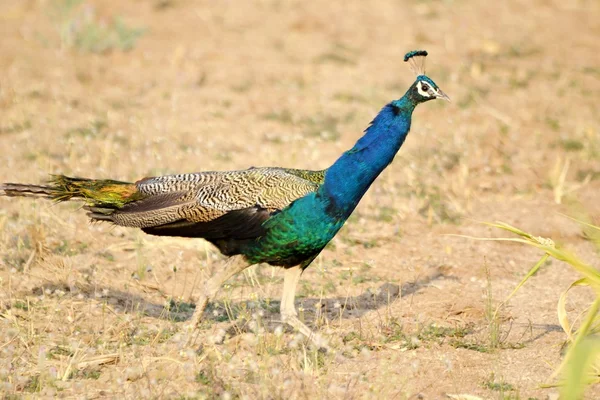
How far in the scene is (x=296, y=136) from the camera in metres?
8.32

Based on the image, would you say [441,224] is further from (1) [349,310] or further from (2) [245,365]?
(2) [245,365]

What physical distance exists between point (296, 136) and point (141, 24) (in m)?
4.53

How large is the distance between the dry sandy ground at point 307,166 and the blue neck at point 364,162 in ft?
2.22

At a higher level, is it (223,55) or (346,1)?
(346,1)

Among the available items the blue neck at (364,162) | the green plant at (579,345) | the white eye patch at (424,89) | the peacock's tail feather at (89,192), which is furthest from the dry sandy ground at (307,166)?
the white eye patch at (424,89)

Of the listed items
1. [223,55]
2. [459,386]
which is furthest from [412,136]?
[459,386]

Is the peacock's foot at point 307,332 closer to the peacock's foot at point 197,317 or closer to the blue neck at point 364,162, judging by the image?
the peacock's foot at point 197,317

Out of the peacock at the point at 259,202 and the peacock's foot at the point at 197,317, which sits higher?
the peacock at the point at 259,202

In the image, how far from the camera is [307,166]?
7871 millimetres

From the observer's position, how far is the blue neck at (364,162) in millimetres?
4832

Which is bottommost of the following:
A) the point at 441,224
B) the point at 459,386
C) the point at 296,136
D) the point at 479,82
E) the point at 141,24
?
the point at 459,386

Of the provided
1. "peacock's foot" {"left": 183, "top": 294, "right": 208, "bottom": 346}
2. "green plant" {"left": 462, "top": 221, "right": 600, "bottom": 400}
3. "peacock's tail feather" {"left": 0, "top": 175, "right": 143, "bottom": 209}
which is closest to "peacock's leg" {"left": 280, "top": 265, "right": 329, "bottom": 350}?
"peacock's foot" {"left": 183, "top": 294, "right": 208, "bottom": 346}

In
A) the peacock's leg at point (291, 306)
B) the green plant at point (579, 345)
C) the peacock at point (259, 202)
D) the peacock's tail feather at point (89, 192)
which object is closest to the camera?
the green plant at point (579, 345)

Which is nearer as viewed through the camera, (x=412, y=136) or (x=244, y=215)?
(x=244, y=215)
